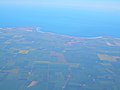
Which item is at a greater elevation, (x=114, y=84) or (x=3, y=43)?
(x=114, y=84)

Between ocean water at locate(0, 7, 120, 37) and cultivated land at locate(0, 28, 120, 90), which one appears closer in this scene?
cultivated land at locate(0, 28, 120, 90)

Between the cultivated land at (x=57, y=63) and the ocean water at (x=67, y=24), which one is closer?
the cultivated land at (x=57, y=63)

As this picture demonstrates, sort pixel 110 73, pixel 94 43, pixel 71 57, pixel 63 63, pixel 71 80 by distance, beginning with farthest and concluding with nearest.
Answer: pixel 94 43
pixel 71 57
pixel 63 63
pixel 110 73
pixel 71 80

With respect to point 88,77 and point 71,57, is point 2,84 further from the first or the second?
point 71,57

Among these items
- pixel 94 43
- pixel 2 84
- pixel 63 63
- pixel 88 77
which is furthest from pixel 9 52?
pixel 94 43

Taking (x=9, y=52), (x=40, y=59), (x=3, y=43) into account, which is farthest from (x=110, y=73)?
(x=3, y=43)

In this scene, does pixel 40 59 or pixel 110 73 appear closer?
pixel 110 73

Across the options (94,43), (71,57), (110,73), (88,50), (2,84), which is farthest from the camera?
(94,43)

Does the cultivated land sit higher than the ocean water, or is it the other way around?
the cultivated land
